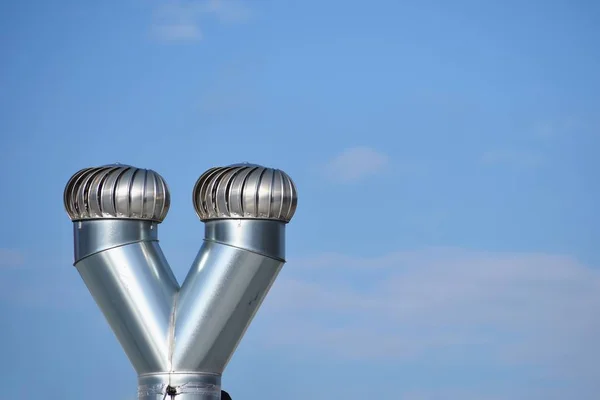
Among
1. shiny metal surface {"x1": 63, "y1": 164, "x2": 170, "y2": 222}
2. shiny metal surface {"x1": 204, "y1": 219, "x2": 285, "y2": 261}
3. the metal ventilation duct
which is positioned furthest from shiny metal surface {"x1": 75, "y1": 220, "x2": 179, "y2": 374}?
shiny metal surface {"x1": 204, "y1": 219, "x2": 285, "y2": 261}

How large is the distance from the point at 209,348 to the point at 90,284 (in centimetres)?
152

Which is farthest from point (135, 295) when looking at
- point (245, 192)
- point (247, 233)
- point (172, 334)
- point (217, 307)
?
point (245, 192)

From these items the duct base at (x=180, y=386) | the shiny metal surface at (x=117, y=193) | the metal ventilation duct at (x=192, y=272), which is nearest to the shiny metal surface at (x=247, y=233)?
the metal ventilation duct at (x=192, y=272)

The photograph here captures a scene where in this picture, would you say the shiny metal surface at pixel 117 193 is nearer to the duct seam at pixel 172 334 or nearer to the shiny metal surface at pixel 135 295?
the shiny metal surface at pixel 135 295

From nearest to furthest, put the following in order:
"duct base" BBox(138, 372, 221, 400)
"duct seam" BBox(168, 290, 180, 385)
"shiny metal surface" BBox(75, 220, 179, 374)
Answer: "duct base" BBox(138, 372, 221, 400) → "duct seam" BBox(168, 290, 180, 385) → "shiny metal surface" BBox(75, 220, 179, 374)

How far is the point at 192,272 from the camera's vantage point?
14.2m

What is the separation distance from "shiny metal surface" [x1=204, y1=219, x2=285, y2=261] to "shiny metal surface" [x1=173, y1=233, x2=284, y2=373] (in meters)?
0.07

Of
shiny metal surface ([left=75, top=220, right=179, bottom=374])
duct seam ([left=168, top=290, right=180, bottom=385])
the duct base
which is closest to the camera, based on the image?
the duct base

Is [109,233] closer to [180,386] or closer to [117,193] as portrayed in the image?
[117,193]

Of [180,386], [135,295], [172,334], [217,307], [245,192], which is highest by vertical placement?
[245,192]

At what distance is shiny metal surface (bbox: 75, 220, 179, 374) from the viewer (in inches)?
550

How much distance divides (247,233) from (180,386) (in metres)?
1.76

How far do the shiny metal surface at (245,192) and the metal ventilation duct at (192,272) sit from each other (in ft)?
0.03

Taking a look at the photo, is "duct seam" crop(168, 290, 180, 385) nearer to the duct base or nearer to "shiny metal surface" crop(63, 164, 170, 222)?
the duct base
